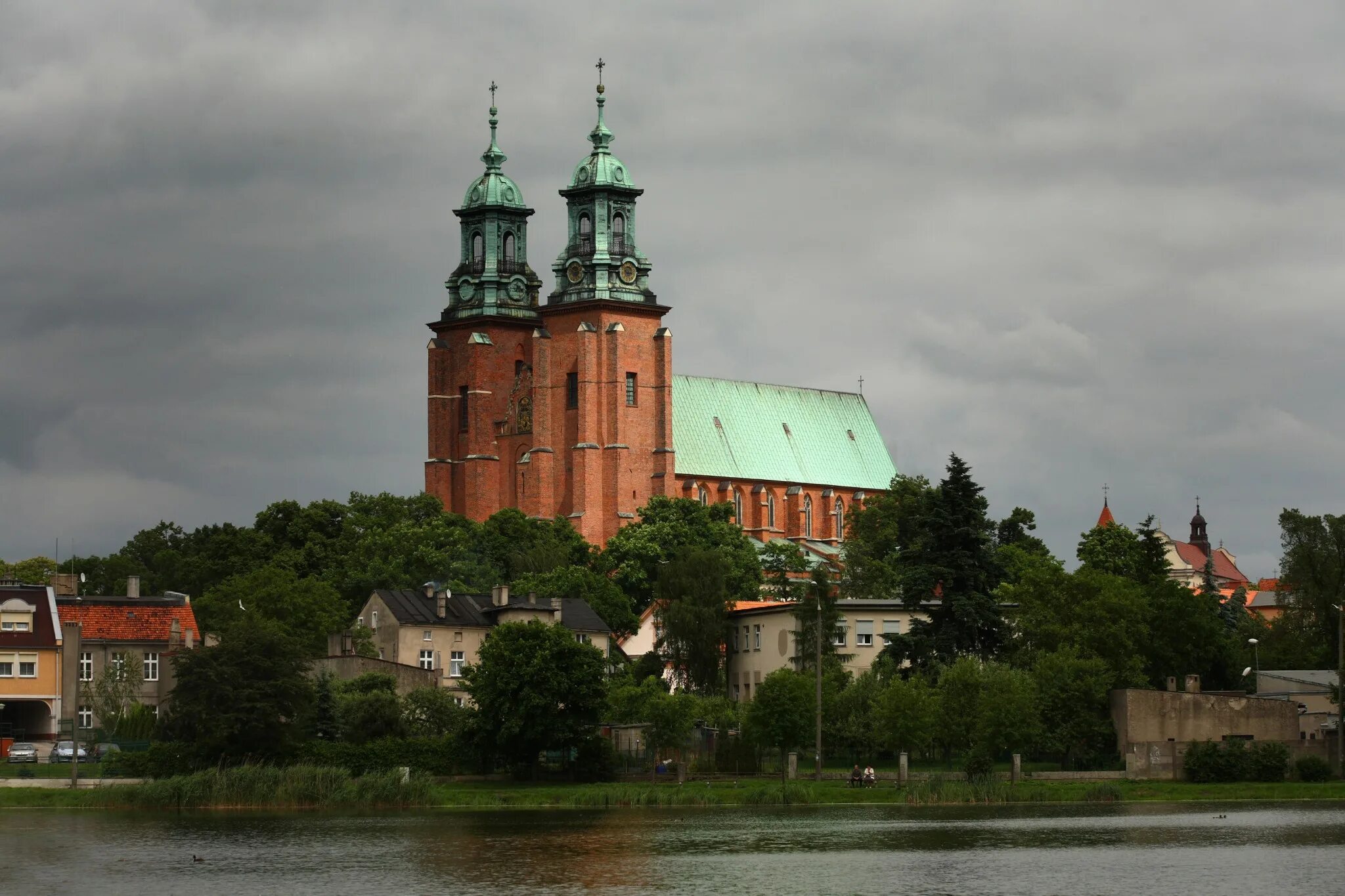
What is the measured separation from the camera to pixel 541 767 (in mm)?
89875

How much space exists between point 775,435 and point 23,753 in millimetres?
93455

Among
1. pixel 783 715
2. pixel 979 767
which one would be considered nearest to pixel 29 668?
pixel 783 715

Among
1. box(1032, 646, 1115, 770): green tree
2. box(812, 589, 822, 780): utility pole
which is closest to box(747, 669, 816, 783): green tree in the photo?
box(812, 589, 822, 780): utility pole

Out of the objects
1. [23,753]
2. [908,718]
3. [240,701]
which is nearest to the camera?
[240,701]

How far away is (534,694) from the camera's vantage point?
87.6 meters

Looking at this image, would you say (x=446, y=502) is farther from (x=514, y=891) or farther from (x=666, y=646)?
(x=514, y=891)

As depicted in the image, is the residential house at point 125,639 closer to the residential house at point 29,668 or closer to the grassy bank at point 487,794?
the residential house at point 29,668

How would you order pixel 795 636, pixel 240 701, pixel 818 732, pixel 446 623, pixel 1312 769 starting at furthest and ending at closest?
1. pixel 446 623
2. pixel 795 636
3. pixel 818 732
4. pixel 1312 769
5. pixel 240 701

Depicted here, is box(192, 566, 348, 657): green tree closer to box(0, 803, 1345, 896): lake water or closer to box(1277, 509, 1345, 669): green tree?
box(0, 803, 1345, 896): lake water

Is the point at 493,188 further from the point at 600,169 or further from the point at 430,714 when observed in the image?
the point at 430,714

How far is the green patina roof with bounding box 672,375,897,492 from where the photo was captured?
170375mm

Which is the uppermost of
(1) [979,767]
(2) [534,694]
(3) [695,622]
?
(3) [695,622]

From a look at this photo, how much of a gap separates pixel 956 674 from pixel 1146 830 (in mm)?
18398

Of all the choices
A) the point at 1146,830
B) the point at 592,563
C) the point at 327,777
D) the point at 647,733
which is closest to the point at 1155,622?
the point at 647,733
